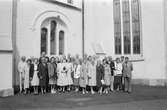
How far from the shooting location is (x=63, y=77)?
11727 millimetres

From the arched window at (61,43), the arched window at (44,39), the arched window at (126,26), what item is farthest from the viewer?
the arched window at (126,26)

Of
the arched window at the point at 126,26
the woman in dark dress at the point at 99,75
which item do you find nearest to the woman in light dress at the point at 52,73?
the woman in dark dress at the point at 99,75

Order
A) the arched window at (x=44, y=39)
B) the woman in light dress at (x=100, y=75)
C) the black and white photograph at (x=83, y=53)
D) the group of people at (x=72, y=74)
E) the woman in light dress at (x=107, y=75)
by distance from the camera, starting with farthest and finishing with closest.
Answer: the arched window at (x=44, y=39), the woman in light dress at (x=107, y=75), the woman in light dress at (x=100, y=75), the group of people at (x=72, y=74), the black and white photograph at (x=83, y=53)

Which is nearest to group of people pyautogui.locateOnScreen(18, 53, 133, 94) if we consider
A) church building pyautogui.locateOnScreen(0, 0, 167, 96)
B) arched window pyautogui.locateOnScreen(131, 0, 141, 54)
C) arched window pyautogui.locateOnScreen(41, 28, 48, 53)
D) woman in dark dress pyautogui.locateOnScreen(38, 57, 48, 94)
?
woman in dark dress pyautogui.locateOnScreen(38, 57, 48, 94)

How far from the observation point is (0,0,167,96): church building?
1244cm

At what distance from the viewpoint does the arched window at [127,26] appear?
15.5 meters

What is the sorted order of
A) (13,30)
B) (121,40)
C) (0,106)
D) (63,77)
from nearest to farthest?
(0,106), (63,77), (13,30), (121,40)

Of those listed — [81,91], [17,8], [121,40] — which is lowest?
[81,91]

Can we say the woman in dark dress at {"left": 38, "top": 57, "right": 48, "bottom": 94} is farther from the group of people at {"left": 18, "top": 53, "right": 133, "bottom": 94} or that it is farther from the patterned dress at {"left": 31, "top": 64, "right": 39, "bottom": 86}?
the patterned dress at {"left": 31, "top": 64, "right": 39, "bottom": 86}

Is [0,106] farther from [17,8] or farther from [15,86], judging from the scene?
[17,8]

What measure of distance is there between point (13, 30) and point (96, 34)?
5.89 m

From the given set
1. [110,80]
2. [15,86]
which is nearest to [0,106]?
[15,86]

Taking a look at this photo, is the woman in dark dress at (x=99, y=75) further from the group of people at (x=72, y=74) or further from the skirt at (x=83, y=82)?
the skirt at (x=83, y=82)

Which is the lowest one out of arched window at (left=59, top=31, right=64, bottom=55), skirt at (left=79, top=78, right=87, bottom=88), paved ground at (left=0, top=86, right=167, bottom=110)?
paved ground at (left=0, top=86, right=167, bottom=110)
